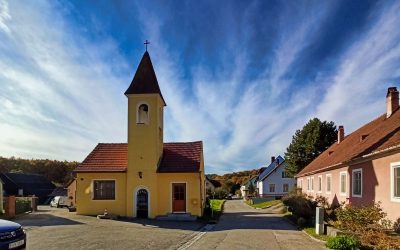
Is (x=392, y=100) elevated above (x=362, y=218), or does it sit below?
above

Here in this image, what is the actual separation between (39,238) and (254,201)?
4340 cm

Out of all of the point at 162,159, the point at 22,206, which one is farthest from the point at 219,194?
the point at 162,159

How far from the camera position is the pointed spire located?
28.4 m

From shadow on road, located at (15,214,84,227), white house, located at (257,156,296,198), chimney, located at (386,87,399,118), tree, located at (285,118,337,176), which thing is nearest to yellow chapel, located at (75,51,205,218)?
shadow on road, located at (15,214,84,227)

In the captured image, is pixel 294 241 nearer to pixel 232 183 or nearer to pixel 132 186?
pixel 132 186

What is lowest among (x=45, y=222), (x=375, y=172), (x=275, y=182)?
(x=275, y=182)

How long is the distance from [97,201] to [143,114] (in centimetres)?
647

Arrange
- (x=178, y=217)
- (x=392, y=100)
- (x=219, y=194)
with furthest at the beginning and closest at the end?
(x=219, y=194)
(x=178, y=217)
(x=392, y=100)

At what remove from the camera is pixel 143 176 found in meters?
27.8

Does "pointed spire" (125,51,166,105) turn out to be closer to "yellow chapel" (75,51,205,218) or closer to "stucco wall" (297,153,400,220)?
"yellow chapel" (75,51,205,218)

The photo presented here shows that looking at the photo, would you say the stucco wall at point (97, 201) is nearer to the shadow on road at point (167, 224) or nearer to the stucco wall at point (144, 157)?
A: the stucco wall at point (144, 157)

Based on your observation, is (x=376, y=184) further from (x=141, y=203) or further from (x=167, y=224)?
(x=141, y=203)

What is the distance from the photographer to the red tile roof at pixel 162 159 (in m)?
28.1

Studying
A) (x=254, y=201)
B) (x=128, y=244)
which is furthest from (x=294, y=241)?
(x=254, y=201)
